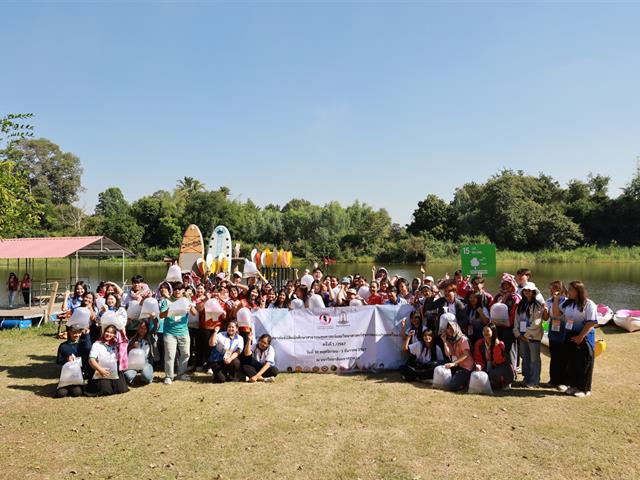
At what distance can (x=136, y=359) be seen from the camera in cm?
794

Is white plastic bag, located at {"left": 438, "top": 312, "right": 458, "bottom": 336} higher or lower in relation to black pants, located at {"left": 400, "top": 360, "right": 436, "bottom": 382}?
higher

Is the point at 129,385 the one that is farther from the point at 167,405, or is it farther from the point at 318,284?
the point at 318,284

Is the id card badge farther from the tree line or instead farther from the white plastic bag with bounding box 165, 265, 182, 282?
the tree line

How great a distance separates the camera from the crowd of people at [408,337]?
752cm

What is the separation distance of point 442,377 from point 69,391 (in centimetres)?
558

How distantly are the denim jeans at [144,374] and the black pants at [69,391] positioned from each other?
70 centimetres

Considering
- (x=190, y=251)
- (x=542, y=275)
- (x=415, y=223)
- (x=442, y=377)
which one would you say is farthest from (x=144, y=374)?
(x=415, y=223)

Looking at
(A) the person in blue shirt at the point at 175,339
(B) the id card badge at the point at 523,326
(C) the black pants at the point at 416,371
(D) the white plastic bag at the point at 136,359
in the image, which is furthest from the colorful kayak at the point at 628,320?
(D) the white plastic bag at the point at 136,359

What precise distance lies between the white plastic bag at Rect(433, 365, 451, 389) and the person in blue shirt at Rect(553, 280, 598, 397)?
1729mm

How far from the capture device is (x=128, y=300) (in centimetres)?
966

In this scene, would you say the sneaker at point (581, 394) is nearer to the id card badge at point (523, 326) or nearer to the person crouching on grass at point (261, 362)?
the id card badge at point (523, 326)

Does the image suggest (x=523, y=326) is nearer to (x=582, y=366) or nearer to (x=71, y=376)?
(x=582, y=366)

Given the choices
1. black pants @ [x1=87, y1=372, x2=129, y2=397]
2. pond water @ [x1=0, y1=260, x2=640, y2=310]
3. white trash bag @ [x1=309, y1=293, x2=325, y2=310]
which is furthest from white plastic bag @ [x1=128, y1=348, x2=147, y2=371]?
pond water @ [x1=0, y1=260, x2=640, y2=310]

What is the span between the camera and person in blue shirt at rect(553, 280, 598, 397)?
732 cm
